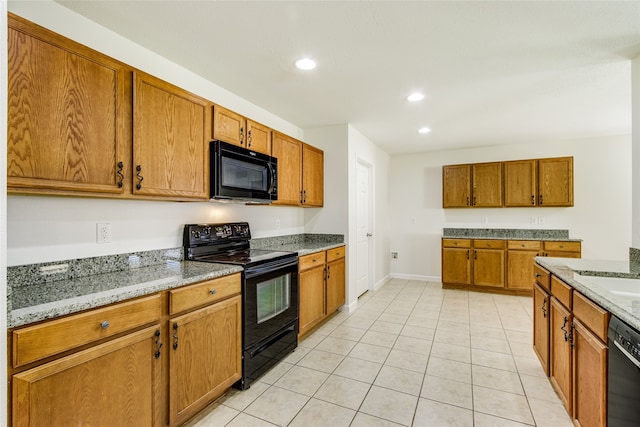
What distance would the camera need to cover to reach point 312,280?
3.12 metres

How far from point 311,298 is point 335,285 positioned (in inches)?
22.6

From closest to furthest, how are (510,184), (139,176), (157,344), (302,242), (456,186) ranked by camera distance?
1. (157,344)
2. (139,176)
3. (302,242)
4. (510,184)
5. (456,186)

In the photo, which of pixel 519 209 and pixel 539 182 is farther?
pixel 519 209

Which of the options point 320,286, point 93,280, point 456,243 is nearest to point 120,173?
point 93,280

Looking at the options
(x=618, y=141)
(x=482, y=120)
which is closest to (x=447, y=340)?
(x=482, y=120)

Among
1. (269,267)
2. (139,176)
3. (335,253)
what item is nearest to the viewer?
(139,176)

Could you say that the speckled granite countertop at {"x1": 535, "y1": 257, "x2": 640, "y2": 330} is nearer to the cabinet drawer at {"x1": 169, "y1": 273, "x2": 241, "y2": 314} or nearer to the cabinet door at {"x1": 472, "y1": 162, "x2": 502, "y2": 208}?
the cabinet drawer at {"x1": 169, "y1": 273, "x2": 241, "y2": 314}

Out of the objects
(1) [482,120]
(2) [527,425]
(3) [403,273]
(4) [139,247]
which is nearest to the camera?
(2) [527,425]

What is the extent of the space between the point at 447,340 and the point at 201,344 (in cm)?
235

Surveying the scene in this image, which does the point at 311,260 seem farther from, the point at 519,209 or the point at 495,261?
the point at 519,209

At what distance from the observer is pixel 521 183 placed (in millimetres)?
4746

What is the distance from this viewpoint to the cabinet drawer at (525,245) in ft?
14.7

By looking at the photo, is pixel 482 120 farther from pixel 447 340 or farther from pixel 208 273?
pixel 208 273

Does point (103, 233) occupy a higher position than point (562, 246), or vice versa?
point (103, 233)
